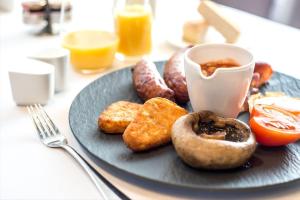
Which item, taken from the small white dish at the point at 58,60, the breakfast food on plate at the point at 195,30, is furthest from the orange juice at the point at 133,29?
the small white dish at the point at 58,60

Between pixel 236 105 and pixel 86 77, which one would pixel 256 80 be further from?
pixel 86 77

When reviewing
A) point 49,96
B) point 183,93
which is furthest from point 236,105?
point 49,96

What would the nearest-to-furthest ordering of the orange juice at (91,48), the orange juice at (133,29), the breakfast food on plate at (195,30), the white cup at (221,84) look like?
1. the white cup at (221,84)
2. the orange juice at (91,48)
3. the orange juice at (133,29)
4. the breakfast food on plate at (195,30)

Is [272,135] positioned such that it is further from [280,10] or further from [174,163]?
[280,10]

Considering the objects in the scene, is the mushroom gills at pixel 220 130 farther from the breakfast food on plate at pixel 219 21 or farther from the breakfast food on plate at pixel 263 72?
the breakfast food on plate at pixel 219 21

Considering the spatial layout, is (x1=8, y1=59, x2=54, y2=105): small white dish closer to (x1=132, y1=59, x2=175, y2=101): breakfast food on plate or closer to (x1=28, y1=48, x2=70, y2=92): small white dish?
(x1=28, y1=48, x2=70, y2=92): small white dish
